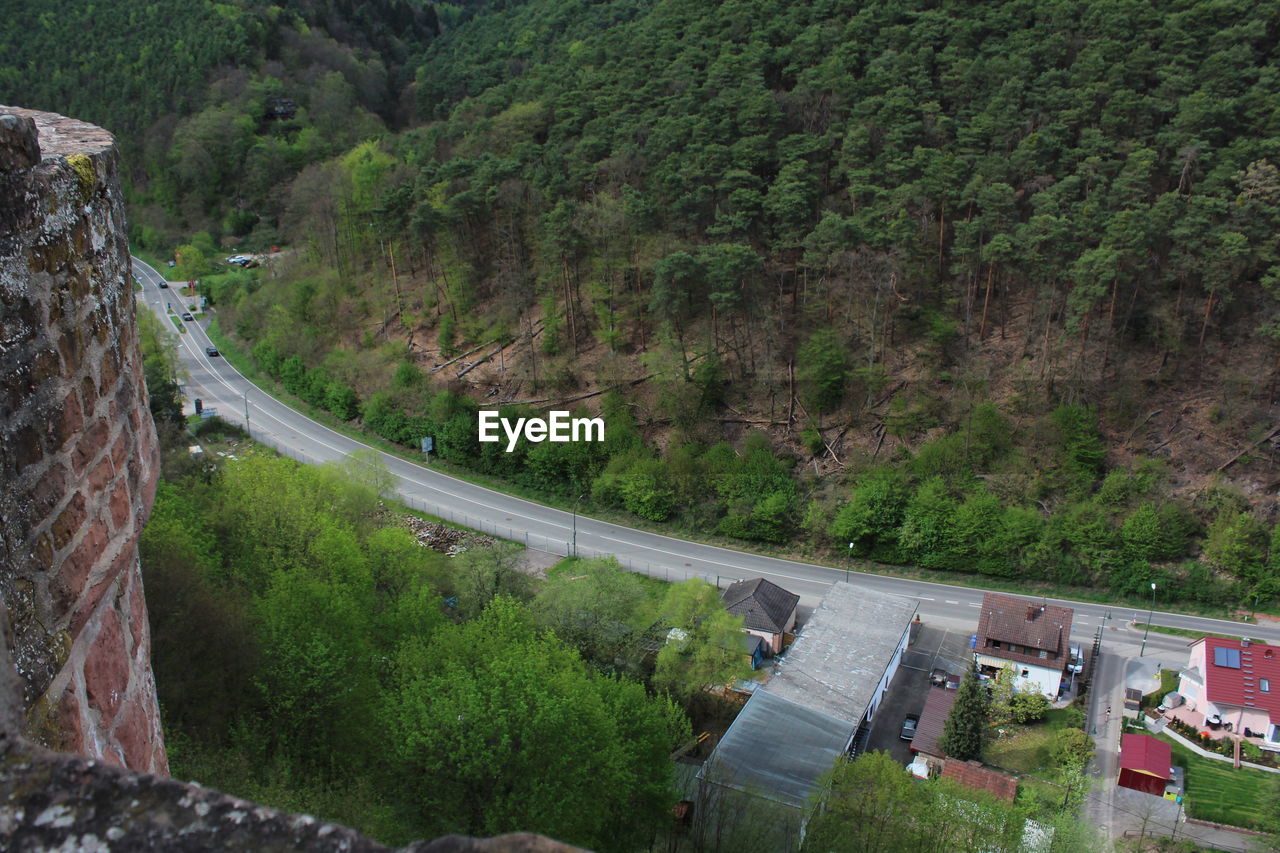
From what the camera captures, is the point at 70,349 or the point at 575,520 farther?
the point at 575,520

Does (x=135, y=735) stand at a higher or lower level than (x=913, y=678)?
higher

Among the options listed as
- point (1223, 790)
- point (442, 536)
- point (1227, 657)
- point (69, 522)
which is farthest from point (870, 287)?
point (69, 522)

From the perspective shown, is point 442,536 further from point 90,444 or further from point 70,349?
point 70,349

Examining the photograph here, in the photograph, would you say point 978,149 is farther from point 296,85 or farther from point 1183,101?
point 296,85

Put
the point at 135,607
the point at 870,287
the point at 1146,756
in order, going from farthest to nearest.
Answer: the point at 870,287
the point at 1146,756
the point at 135,607

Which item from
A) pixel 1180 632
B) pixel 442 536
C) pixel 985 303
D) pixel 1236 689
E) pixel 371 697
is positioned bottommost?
pixel 1180 632

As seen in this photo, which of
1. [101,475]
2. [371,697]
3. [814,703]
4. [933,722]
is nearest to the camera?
[101,475]

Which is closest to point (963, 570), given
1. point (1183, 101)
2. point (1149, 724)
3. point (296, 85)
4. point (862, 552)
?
point (862, 552)

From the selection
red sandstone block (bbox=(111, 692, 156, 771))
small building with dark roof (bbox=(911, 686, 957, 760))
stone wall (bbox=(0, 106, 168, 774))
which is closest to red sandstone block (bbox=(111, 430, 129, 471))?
stone wall (bbox=(0, 106, 168, 774))
